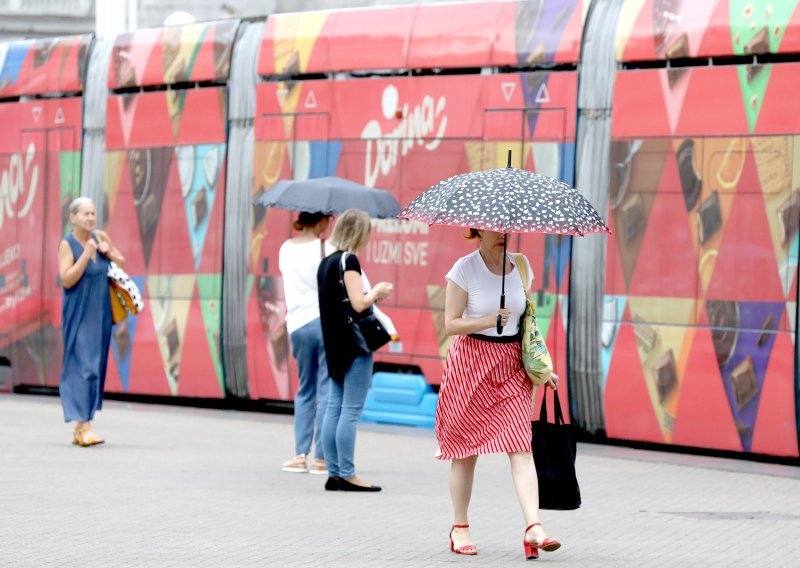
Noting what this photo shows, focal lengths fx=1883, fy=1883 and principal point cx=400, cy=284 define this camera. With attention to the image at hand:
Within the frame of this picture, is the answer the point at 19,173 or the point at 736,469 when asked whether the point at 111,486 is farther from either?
the point at 19,173

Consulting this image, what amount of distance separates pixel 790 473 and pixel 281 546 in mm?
4299

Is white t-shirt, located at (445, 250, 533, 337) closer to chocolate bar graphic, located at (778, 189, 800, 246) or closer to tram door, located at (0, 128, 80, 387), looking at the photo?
chocolate bar graphic, located at (778, 189, 800, 246)

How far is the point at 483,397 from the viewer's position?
26.3 feet

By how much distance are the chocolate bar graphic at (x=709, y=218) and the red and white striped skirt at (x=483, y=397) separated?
3998mm

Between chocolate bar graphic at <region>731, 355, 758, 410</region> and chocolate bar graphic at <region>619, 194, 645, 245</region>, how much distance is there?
1153mm

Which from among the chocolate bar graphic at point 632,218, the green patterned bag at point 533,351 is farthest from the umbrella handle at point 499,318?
the chocolate bar graphic at point 632,218

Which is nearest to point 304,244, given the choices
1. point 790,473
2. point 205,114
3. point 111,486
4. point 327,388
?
point 327,388

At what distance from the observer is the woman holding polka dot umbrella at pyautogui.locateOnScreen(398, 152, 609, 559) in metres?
7.80

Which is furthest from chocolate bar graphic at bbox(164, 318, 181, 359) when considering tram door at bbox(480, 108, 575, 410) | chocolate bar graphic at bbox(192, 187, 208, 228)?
tram door at bbox(480, 108, 575, 410)

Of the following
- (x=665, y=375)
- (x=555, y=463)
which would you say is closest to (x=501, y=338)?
(x=555, y=463)

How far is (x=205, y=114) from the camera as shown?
1491 cm

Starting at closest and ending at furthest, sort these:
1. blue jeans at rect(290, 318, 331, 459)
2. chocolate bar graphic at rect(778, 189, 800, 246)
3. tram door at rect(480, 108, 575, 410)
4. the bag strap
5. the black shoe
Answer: the bag strap, the black shoe, blue jeans at rect(290, 318, 331, 459), chocolate bar graphic at rect(778, 189, 800, 246), tram door at rect(480, 108, 575, 410)

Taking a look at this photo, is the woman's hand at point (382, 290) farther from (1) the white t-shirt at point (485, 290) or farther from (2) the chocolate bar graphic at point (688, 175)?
(2) the chocolate bar graphic at point (688, 175)

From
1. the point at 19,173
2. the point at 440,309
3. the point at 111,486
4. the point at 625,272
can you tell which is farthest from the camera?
the point at 19,173
